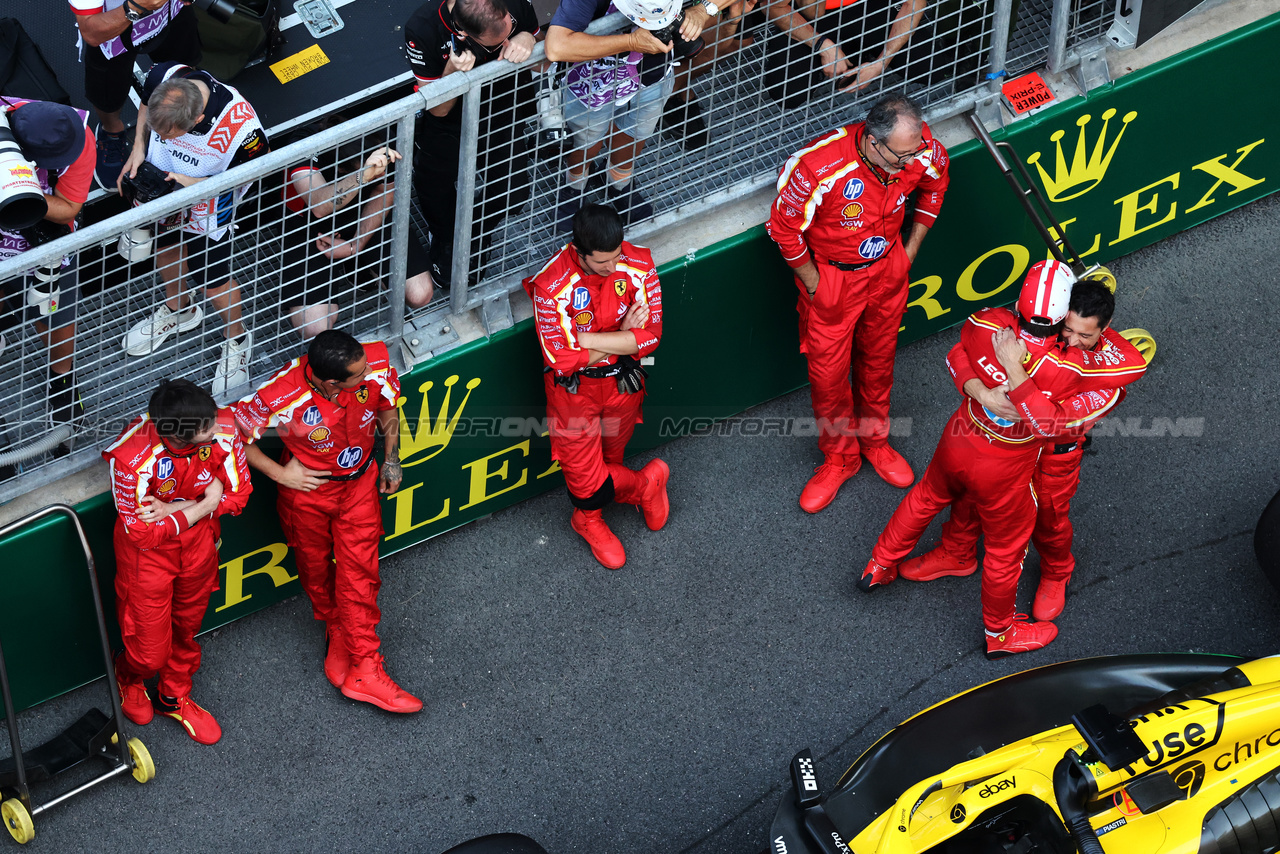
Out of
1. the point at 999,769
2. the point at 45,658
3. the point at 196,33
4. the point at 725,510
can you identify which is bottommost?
the point at 45,658

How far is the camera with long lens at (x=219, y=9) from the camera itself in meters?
6.16

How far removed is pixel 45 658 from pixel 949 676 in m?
3.43

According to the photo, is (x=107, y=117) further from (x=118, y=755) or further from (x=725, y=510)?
(x=725, y=510)

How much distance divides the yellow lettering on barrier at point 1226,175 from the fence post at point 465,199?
3366mm

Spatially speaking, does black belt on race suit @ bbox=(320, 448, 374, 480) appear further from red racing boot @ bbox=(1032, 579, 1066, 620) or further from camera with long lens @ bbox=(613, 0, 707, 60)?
red racing boot @ bbox=(1032, 579, 1066, 620)

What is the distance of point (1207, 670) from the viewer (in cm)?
476

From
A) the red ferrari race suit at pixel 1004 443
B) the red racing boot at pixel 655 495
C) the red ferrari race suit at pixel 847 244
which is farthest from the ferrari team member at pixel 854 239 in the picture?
the red racing boot at pixel 655 495

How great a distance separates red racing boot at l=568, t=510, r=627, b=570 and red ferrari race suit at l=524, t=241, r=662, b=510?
0.59 feet

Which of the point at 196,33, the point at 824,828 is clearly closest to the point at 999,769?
the point at 824,828

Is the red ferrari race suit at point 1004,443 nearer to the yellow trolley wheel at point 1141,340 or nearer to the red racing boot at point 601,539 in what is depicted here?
the yellow trolley wheel at point 1141,340

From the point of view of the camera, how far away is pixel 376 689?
5.30 m

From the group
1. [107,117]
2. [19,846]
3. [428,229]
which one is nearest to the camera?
[19,846]

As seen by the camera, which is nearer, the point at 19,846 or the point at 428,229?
the point at 19,846

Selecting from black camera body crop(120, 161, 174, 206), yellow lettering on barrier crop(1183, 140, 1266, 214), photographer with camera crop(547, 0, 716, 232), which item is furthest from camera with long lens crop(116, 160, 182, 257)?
yellow lettering on barrier crop(1183, 140, 1266, 214)
